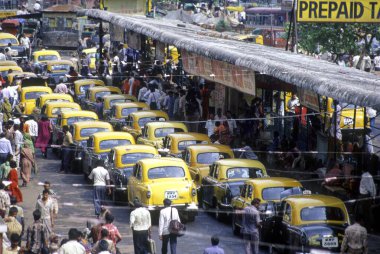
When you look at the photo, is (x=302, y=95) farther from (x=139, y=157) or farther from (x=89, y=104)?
(x=89, y=104)

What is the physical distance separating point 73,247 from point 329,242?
5330mm

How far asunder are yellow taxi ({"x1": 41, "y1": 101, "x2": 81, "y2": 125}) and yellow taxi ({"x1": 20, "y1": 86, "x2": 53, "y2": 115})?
2.30 meters

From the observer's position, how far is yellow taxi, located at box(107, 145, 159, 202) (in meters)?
26.2

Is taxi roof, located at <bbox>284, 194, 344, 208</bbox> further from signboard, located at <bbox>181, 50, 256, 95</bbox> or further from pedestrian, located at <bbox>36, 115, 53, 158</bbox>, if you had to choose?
pedestrian, located at <bbox>36, 115, 53, 158</bbox>

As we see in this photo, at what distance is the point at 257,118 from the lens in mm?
32812

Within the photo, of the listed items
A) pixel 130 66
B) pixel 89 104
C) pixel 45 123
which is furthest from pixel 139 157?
pixel 130 66

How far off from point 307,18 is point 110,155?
371 inches

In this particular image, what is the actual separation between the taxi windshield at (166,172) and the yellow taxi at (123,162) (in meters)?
1.40

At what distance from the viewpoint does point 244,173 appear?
25.2 m

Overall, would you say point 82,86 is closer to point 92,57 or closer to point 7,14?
point 92,57

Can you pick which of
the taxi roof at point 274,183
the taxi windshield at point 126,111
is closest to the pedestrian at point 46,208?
the taxi roof at point 274,183

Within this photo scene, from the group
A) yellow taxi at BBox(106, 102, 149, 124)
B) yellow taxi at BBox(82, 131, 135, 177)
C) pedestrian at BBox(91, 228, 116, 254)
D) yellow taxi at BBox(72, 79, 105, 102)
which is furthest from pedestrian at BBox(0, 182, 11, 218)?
yellow taxi at BBox(72, 79, 105, 102)

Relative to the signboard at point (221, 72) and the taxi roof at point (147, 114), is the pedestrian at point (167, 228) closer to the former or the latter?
the signboard at point (221, 72)

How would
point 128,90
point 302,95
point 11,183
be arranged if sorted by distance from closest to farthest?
point 11,183
point 302,95
point 128,90
